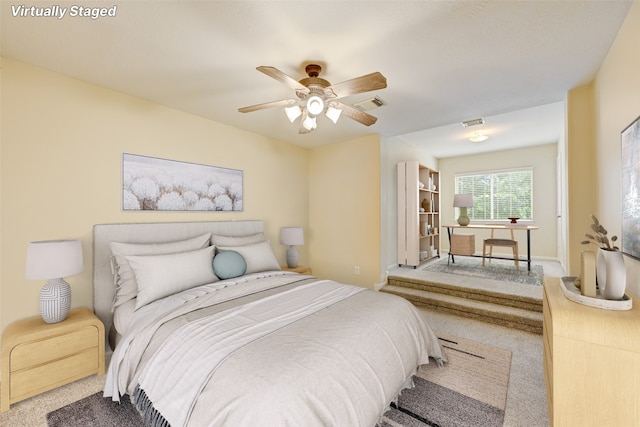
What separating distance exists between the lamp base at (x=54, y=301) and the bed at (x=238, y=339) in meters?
0.33

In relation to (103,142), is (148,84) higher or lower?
higher

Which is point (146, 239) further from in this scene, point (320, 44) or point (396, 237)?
point (396, 237)

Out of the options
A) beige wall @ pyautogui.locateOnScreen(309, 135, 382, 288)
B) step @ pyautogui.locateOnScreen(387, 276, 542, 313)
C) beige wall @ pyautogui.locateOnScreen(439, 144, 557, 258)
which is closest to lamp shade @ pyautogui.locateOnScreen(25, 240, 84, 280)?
beige wall @ pyautogui.locateOnScreen(309, 135, 382, 288)

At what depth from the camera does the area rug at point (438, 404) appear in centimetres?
166

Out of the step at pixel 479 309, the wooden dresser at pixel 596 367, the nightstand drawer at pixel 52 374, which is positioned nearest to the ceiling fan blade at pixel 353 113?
the wooden dresser at pixel 596 367

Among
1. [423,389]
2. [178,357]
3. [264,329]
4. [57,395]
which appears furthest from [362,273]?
[57,395]

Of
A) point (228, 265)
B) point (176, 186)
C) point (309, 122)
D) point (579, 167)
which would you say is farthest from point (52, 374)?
point (579, 167)

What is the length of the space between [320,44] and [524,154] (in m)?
5.92

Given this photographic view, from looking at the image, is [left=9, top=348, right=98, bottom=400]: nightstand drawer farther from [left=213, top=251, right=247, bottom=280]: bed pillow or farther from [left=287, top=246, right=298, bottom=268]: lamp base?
[left=287, top=246, right=298, bottom=268]: lamp base

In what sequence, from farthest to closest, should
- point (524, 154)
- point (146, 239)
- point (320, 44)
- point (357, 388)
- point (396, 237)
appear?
point (524, 154), point (396, 237), point (146, 239), point (320, 44), point (357, 388)

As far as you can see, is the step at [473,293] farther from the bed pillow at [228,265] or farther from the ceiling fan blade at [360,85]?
the ceiling fan blade at [360,85]

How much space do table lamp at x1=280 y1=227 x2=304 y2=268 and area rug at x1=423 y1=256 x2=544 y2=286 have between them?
92.5 inches

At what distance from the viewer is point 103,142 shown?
2.53 m

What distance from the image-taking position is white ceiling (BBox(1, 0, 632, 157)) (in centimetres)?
159
